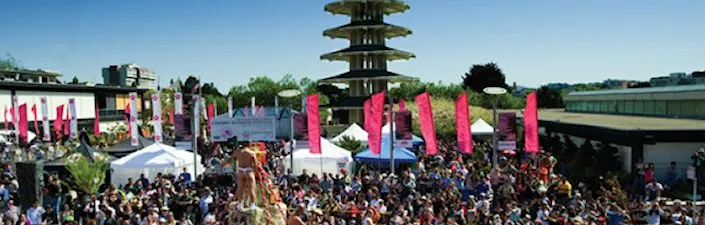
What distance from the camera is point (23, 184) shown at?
17.7 metres

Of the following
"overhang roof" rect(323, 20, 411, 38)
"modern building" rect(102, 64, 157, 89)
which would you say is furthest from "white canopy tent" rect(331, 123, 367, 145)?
"modern building" rect(102, 64, 157, 89)

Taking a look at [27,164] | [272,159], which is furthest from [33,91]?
[27,164]

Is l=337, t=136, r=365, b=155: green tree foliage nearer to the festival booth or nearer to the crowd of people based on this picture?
the festival booth

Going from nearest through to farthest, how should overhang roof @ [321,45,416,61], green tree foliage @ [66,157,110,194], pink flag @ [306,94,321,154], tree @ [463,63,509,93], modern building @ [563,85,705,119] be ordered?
green tree foliage @ [66,157,110,194] < pink flag @ [306,94,321,154] < modern building @ [563,85,705,119] < overhang roof @ [321,45,416,61] < tree @ [463,63,509,93]

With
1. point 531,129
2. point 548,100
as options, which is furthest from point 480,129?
point 548,100

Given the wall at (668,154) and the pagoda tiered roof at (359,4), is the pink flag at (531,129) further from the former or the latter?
the pagoda tiered roof at (359,4)

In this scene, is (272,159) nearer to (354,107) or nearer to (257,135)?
(257,135)

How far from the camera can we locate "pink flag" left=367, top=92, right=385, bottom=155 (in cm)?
2091

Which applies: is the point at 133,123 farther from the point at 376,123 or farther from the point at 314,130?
the point at 376,123

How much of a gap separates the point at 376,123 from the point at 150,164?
7.68m

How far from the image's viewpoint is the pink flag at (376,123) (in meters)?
20.9

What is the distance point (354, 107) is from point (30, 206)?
2998cm

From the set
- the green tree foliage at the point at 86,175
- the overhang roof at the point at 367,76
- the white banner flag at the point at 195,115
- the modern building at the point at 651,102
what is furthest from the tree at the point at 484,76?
the green tree foliage at the point at 86,175

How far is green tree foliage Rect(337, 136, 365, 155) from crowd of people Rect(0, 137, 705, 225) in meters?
7.42
